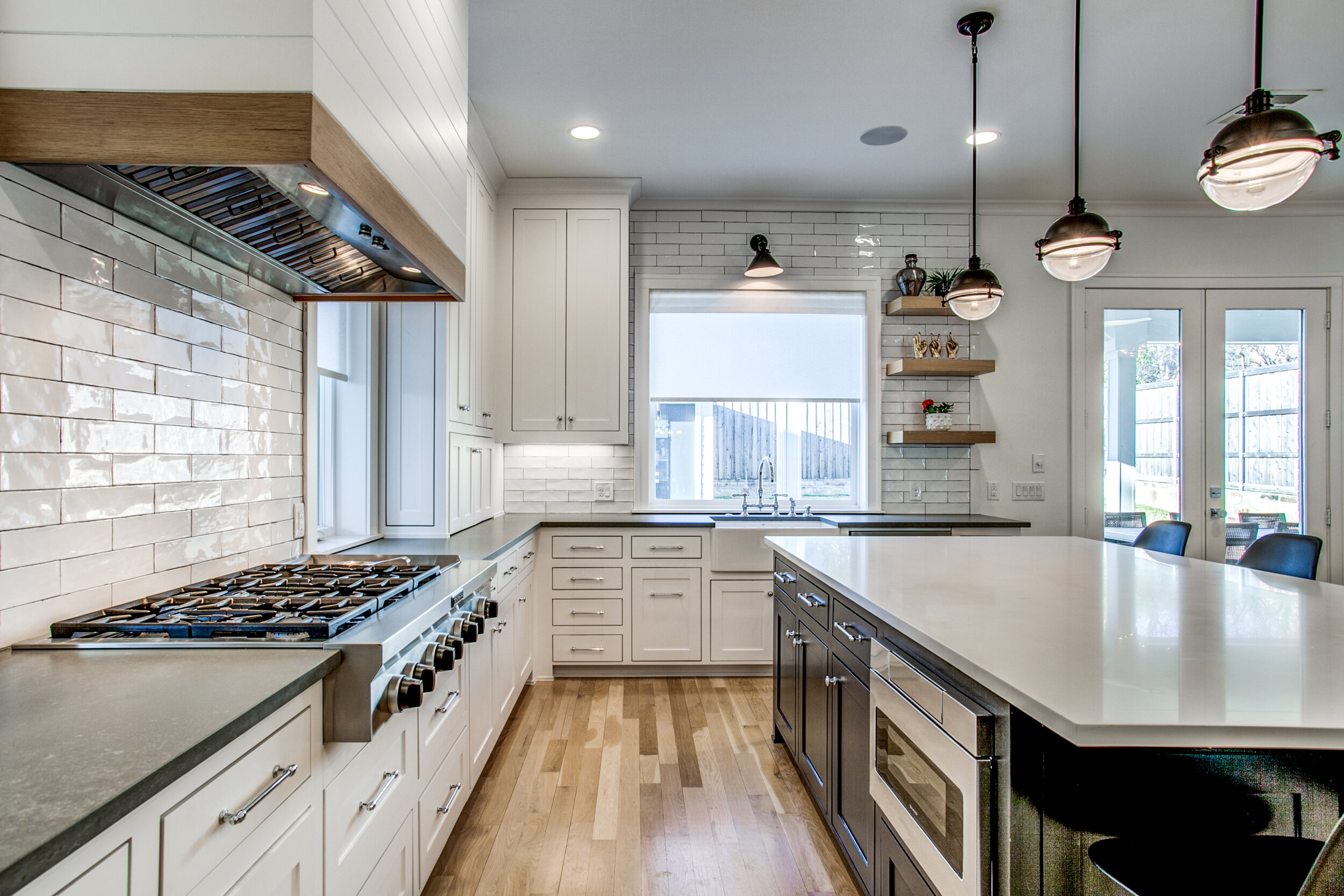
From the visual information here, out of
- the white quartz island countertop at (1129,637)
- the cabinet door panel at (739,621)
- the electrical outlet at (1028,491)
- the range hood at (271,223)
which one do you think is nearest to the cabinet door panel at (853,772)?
the white quartz island countertop at (1129,637)

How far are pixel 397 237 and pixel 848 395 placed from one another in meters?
3.36

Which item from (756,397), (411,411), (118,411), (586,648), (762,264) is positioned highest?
(762,264)

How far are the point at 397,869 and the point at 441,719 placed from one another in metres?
0.39

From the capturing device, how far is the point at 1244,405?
4453 millimetres

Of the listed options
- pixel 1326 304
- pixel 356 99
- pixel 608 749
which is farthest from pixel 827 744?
pixel 1326 304

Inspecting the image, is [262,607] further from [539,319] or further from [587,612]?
[539,319]

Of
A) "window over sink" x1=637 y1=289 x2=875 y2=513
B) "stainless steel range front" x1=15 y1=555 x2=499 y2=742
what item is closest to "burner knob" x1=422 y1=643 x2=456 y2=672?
"stainless steel range front" x1=15 y1=555 x2=499 y2=742

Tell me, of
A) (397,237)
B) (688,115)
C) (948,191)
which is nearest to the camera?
(397,237)

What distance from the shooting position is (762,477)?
14.4ft

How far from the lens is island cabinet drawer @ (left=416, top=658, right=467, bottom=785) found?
183 cm

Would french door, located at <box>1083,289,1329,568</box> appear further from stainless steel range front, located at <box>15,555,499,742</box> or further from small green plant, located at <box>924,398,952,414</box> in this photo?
stainless steel range front, located at <box>15,555,499,742</box>

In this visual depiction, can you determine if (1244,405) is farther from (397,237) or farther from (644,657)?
(397,237)

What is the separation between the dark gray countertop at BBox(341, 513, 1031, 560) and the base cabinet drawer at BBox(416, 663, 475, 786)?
60cm

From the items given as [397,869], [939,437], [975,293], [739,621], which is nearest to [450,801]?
[397,869]
